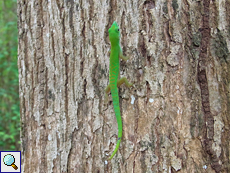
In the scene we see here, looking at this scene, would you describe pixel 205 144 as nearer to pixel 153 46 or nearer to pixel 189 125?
pixel 189 125

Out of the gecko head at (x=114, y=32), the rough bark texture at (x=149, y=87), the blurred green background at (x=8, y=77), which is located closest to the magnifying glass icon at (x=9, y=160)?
the rough bark texture at (x=149, y=87)

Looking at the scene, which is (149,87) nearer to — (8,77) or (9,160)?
(9,160)

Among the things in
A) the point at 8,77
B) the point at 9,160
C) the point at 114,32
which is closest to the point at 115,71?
the point at 114,32

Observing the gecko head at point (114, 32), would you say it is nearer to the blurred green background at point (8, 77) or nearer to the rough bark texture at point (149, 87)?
the rough bark texture at point (149, 87)

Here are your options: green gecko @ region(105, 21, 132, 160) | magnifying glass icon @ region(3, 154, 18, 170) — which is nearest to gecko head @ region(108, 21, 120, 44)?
green gecko @ region(105, 21, 132, 160)

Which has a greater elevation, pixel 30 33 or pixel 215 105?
Result: pixel 30 33

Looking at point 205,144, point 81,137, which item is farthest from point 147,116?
point 81,137
